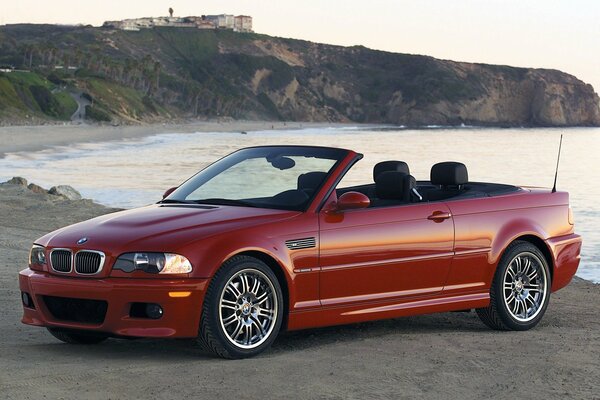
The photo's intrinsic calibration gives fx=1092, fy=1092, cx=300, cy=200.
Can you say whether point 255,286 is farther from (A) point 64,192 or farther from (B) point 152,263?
(A) point 64,192

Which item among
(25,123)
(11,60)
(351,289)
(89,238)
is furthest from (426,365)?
(11,60)

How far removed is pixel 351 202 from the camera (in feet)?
24.3

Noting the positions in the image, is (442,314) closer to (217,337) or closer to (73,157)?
(217,337)

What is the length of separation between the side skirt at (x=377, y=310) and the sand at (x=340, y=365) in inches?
6.7

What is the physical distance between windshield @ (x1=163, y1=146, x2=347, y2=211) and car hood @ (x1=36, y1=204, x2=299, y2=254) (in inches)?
8.1

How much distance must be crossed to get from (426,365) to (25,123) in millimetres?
102764

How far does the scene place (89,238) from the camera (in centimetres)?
701

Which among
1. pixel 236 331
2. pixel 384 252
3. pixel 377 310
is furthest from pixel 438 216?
pixel 236 331

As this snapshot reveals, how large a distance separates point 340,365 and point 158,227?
146cm

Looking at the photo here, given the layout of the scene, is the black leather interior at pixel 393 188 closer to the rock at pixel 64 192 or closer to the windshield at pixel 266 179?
the windshield at pixel 266 179

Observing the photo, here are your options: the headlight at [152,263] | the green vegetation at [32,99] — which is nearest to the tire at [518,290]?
the headlight at [152,263]

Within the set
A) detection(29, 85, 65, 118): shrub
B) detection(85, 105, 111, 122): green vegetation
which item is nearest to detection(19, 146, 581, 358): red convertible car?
detection(29, 85, 65, 118): shrub

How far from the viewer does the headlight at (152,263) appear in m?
6.74

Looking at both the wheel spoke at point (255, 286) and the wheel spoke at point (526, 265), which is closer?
the wheel spoke at point (255, 286)
